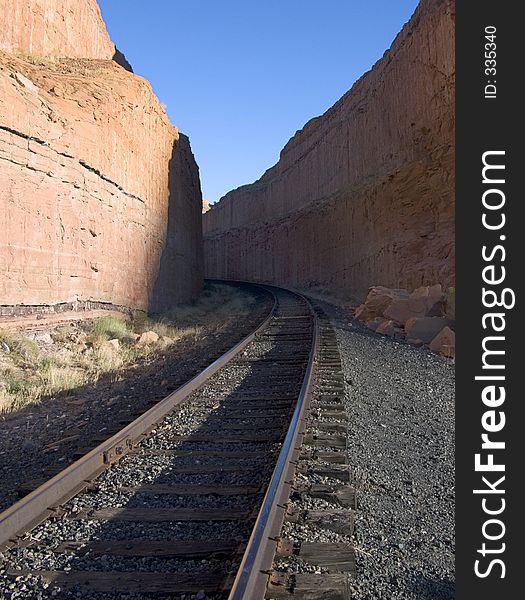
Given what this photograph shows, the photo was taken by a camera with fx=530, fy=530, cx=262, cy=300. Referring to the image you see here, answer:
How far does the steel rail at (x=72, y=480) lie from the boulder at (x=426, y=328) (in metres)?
8.34

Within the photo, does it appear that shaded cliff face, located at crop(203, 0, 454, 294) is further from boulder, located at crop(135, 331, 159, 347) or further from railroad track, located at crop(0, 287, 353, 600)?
railroad track, located at crop(0, 287, 353, 600)

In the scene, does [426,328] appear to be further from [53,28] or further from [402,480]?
[53,28]

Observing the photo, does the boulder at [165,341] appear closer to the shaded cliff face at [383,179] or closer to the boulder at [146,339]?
the boulder at [146,339]

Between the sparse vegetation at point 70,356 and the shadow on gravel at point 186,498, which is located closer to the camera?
the shadow on gravel at point 186,498

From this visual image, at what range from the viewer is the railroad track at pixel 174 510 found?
2.72 m

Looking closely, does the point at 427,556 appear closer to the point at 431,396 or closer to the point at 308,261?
the point at 431,396

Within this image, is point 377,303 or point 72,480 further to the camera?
point 377,303

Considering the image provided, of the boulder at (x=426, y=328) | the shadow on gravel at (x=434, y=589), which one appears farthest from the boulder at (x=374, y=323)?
the shadow on gravel at (x=434, y=589)

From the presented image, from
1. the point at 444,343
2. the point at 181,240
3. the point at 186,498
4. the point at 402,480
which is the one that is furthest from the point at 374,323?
the point at 186,498

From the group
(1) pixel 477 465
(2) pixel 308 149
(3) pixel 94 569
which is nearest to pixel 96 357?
(3) pixel 94 569

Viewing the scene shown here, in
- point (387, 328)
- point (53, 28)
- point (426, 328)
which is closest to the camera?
point (426, 328)

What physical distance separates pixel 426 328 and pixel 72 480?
1066 cm

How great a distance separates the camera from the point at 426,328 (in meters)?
13.1

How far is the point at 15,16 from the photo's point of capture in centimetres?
1368
